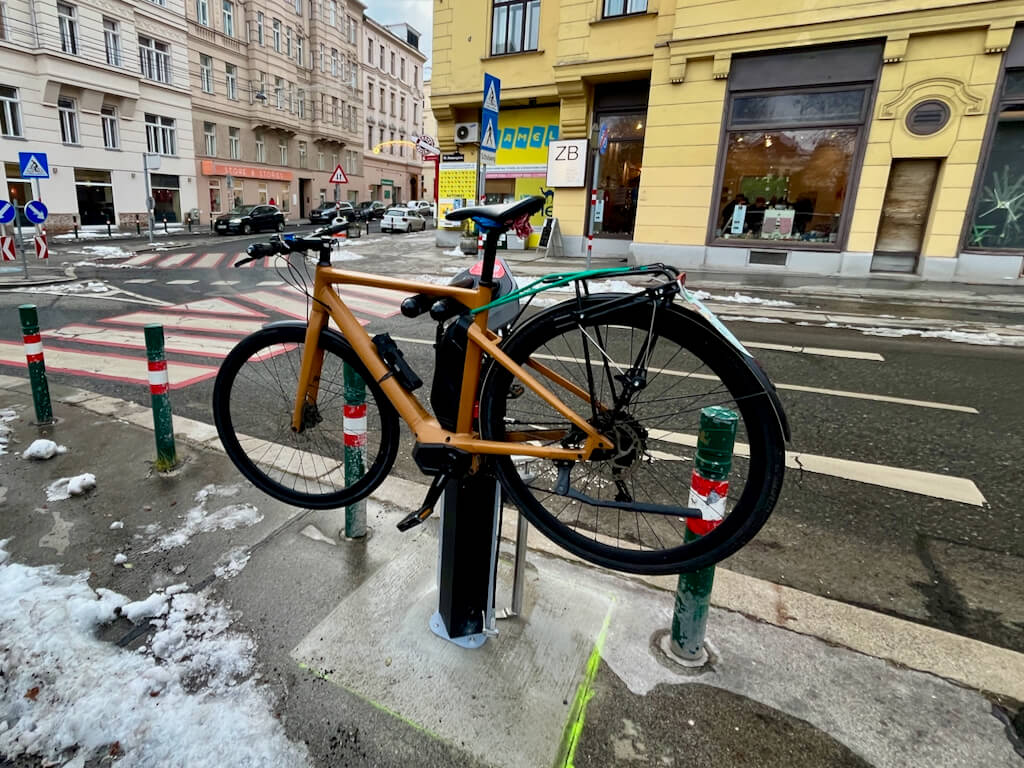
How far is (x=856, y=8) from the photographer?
1198 cm

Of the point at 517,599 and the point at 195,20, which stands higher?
the point at 195,20

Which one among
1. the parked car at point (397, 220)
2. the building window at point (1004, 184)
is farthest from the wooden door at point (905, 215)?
the parked car at point (397, 220)

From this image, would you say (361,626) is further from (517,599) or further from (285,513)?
(285,513)

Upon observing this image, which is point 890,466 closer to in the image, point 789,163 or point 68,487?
point 68,487

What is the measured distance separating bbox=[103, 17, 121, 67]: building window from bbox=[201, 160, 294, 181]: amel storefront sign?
6552 millimetres

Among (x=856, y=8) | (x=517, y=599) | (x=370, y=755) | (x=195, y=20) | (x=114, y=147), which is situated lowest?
(x=370, y=755)

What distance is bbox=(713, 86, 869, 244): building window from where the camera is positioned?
12.9 m

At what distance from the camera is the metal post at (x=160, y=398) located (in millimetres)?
3369

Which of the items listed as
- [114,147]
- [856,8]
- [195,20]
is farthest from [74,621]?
[195,20]

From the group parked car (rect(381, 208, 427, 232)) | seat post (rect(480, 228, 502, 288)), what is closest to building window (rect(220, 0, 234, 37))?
parked car (rect(381, 208, 427, 232))

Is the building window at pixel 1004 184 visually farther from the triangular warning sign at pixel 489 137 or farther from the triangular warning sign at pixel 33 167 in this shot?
the triangular warning sign at pixel 33 167

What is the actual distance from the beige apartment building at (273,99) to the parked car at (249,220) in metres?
4.12

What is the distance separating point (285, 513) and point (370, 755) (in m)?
1.63

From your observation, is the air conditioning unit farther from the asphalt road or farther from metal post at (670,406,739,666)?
metal post at (670,406,739,666)
